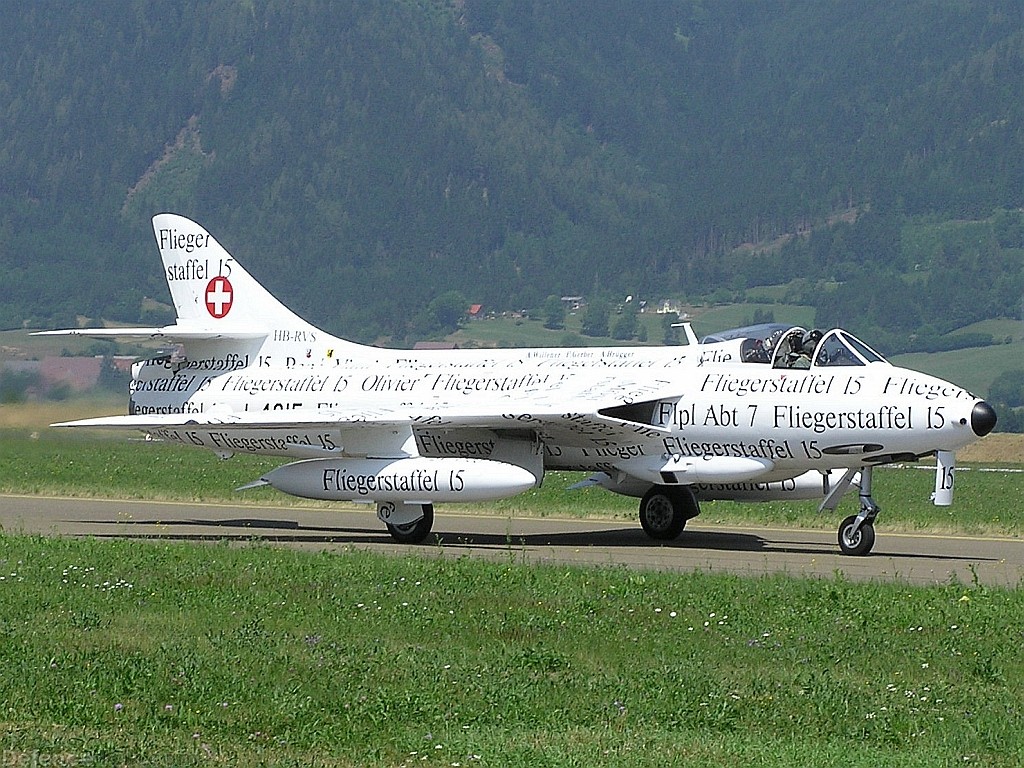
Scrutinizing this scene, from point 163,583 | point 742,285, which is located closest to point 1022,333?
point 742,285

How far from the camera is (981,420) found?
681 inches

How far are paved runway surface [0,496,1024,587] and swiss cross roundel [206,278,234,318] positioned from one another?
2881 millimetres

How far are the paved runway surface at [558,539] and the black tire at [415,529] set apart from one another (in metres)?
0.24

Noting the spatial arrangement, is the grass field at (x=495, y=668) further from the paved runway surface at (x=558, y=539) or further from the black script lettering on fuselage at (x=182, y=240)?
the black script lettering on fuselage at (x=182, y=240)

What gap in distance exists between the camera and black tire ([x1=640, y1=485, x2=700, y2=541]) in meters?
20.3

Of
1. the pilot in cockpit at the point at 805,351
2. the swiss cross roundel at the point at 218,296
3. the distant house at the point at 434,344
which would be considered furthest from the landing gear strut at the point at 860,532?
the distant house at the point at 434,344

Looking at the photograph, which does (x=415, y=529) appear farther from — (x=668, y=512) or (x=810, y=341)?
(x=810, y=341)

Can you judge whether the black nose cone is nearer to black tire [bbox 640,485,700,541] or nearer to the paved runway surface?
the paved runway surface

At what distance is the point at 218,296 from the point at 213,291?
4.1 inches

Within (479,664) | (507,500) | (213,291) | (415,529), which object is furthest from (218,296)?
(479,664)

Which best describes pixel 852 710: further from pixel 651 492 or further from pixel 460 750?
pixel 651 492

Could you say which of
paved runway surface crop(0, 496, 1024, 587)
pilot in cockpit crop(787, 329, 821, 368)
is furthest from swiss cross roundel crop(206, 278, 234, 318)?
pilot in cockpit crop(787, 329, 821, 368)

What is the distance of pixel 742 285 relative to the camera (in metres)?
160

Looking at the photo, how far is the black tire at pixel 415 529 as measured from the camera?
63.6ft
